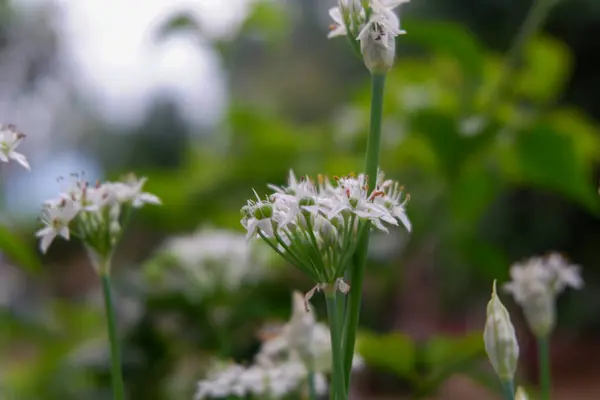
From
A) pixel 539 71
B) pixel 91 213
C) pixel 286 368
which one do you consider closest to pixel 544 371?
pixel 286 368

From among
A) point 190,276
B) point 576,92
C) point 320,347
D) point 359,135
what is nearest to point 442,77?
point 359,135

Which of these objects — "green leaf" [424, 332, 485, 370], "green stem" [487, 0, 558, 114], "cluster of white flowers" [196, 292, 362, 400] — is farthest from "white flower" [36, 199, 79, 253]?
"green stem" [487, 0, 558, 114]

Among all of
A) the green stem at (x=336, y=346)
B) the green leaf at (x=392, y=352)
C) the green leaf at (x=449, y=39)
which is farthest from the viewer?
the green leaf at (x=449, y=39)

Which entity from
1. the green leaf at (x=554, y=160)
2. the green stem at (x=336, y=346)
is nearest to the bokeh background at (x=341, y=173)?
the green leaf at (x=554, y=160)

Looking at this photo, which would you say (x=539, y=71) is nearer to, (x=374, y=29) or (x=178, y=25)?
(x=178, y=25)

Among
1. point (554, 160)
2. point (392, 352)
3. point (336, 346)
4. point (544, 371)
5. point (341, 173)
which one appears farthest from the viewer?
point (341, 173)

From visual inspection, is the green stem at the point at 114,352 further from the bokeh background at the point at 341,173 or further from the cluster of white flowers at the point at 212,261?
the cluster of white flowers at the point at 212,261
